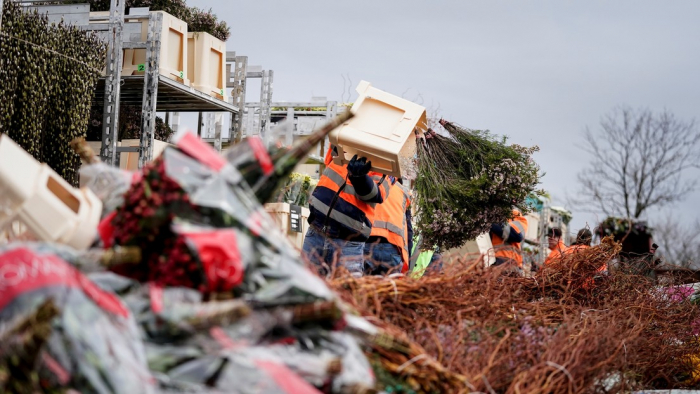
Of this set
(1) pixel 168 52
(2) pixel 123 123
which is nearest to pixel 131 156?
(1) pixel 168 52

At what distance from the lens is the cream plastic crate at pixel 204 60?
837 centimetres

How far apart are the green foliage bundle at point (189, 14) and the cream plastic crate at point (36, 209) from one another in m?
7.87

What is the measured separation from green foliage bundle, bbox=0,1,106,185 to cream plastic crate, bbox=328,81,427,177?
11.1 feet

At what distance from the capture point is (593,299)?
12.2 ft

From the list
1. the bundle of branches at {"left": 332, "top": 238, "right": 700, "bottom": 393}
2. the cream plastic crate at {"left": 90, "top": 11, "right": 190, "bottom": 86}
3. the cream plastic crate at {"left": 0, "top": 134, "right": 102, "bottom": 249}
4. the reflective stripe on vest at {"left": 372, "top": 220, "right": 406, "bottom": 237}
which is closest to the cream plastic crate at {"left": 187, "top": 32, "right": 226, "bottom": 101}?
the cream plastic crate at {"left": 90, "top": 11, "right": 190, "bottom": 86}

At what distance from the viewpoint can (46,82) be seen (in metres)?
6.93

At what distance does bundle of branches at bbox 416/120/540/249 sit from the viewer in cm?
612

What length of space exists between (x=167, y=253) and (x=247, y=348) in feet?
0.78

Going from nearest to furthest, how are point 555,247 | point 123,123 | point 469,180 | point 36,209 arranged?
point 36,209 < point 555,247 < point 469,180 < point 123,123

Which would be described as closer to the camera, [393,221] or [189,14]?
[393,221]

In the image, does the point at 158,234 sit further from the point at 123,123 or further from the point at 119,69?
the point at 123,123

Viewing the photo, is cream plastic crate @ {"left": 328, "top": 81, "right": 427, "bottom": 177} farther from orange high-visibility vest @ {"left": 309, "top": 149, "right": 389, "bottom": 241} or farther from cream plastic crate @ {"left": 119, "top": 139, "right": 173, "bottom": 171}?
cream plastic crate @ {"left": 119, "top": 139, "right": 173, "bottom": 171}

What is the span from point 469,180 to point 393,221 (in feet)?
2.50


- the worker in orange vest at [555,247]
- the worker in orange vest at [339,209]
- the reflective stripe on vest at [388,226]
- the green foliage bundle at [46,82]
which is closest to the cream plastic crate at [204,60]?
the green foliage bundle at [46,82]
